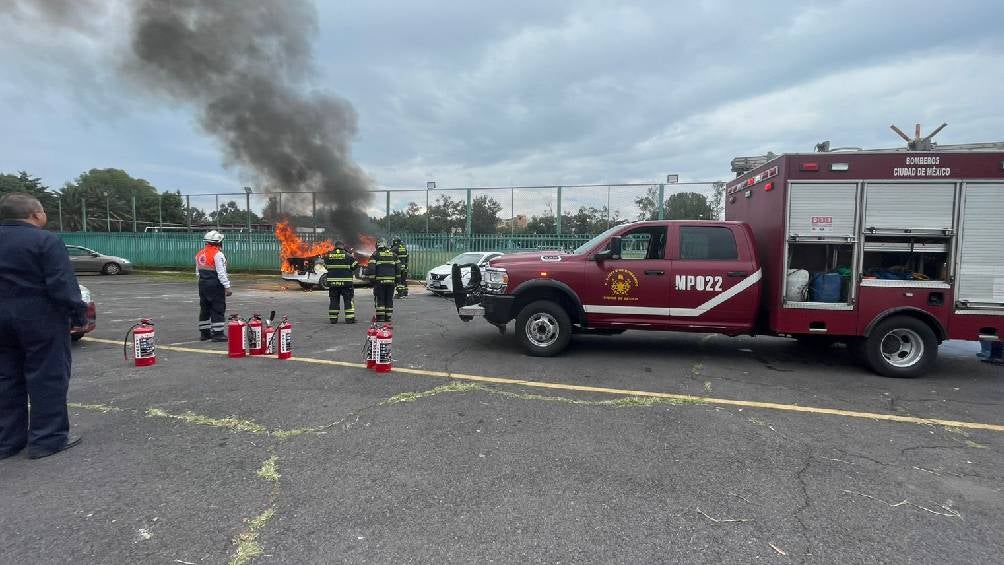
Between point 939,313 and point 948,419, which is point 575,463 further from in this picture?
point 939,313

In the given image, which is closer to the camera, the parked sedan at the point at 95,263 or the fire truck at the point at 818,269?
the fire truck at the point at 818,269

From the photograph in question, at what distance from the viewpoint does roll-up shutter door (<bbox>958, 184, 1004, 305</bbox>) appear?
5.75 m

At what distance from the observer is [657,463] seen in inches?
136

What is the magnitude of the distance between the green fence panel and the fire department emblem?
1032cm

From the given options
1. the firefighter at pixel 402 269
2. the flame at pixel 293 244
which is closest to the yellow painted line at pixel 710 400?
the firefighter at pixel 402 269

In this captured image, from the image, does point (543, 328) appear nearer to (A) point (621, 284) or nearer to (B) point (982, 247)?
(A) point (621, 284)

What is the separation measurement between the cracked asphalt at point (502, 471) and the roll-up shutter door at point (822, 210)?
176 cm

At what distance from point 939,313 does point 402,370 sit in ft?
20.9

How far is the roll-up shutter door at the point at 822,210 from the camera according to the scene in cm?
601

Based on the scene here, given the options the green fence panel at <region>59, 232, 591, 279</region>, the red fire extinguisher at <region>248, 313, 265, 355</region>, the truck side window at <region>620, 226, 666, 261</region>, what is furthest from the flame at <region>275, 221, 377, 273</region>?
the truck side window at <region>620, 226, 666, 261</region>

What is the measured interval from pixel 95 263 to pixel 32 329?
76.2ft

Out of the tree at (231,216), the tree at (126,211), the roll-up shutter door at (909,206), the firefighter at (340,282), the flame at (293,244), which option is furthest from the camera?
the tree at (126,211)

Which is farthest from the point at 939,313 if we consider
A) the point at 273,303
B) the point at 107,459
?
the point at 273,303

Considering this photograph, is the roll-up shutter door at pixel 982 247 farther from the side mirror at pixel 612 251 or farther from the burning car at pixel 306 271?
the burning car at pixel 306 271
